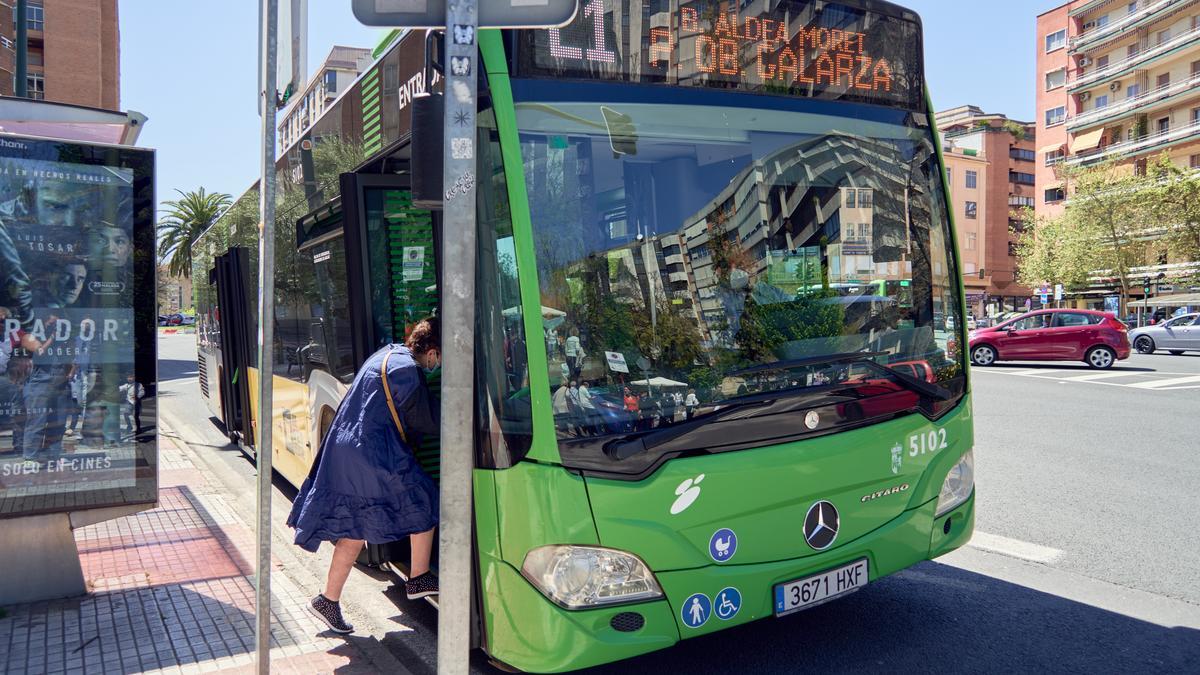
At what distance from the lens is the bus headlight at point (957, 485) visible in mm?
4156

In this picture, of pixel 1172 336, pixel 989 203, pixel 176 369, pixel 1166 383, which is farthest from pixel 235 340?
pixel 989 203

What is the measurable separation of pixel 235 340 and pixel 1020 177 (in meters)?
88.9

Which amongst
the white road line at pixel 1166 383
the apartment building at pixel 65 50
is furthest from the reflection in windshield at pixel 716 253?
the apartment building at pixel 65 50

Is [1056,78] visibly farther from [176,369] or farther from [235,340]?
[235,340]

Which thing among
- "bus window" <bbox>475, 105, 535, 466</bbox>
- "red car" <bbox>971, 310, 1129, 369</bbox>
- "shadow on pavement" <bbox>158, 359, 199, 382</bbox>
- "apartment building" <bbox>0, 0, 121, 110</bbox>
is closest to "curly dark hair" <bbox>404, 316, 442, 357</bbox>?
"bus window" <bbox>475, 105, 535, 466</bbox>

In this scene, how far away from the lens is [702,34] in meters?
3.65

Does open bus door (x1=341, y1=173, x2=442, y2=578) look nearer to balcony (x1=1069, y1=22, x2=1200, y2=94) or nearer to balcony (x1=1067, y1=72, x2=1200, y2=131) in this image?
balcony (x1=1067, y1=72, x2=1200, y2=131)

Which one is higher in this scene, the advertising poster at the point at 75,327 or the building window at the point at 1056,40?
the building window at the point at 1056,40

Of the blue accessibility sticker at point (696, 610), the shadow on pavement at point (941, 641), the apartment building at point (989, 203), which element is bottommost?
the shadow on pavement at point (941, 641)

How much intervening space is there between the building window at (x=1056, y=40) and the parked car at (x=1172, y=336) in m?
42.3

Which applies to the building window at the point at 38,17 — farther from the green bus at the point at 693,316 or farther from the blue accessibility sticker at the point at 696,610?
the blue accessibility sticker at the point at 696,610

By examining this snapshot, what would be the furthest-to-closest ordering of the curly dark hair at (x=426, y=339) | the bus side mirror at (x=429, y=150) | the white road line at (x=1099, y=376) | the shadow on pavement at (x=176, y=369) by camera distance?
the shadow on pavement at (x=176, y=369) < the white road line at (x=1099, y=376) < the curly dark hair at (x=426, y=339) < the bus side mirror at (x=429, y=150)

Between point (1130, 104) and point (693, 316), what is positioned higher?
point (1130, 104)

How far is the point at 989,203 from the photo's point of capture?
78.8m
